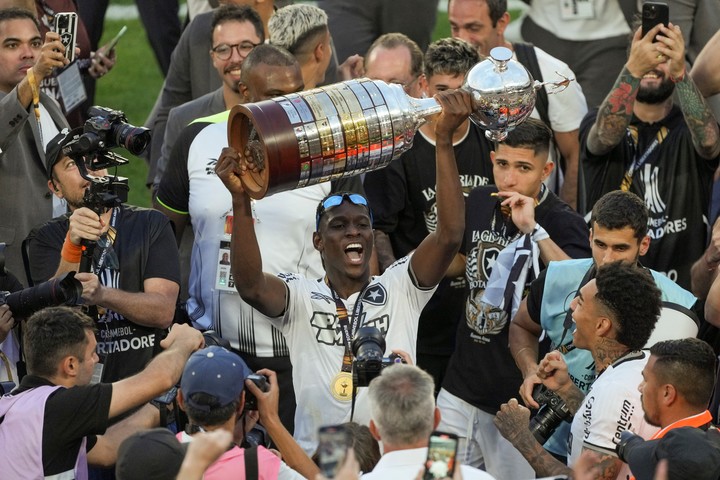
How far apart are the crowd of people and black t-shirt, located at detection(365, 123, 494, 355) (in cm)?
1

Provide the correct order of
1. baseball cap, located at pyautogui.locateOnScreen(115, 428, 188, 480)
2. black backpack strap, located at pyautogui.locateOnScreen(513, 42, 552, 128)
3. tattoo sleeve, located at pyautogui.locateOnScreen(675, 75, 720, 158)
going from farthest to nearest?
black backpack strap, located at pyautogui.locateOnScreen(513, 42, 552, 128), tattoo sleeve, located at pyautogui.locateOnScreen(675, 75, 720, 158), baseball cap, located at pyautogui.locateOnScreen(115, 428, 188, 480)

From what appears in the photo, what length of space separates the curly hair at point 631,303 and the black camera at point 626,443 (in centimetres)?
64

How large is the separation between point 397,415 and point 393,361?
2.90 ft

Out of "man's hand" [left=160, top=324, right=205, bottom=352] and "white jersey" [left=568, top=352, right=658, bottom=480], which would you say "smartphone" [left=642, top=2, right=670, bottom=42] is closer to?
"white jersey" [left=568, top=352, right=658, bottom=480]

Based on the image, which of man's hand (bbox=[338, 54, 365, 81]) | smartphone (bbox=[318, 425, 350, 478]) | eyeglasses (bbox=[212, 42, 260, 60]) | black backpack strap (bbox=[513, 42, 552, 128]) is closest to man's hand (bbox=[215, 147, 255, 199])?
smartphone (bbox=[318, 425, 350, 478])

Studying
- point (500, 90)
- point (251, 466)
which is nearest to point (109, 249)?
point (251, 466)

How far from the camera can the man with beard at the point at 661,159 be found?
7.34m

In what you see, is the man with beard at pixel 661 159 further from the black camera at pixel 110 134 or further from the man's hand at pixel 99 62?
the man's hand at pixel 99 62

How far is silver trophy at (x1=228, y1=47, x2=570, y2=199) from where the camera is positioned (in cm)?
528

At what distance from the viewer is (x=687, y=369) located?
512 centimetres

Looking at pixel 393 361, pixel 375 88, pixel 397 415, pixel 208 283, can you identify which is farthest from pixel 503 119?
pixel 208 283

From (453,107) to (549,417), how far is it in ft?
4.51

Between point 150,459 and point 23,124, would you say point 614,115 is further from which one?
point 150,459

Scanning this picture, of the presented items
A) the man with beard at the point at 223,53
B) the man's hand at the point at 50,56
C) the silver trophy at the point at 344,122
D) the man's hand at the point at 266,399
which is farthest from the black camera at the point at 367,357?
the man with beard at the point at 223,53
